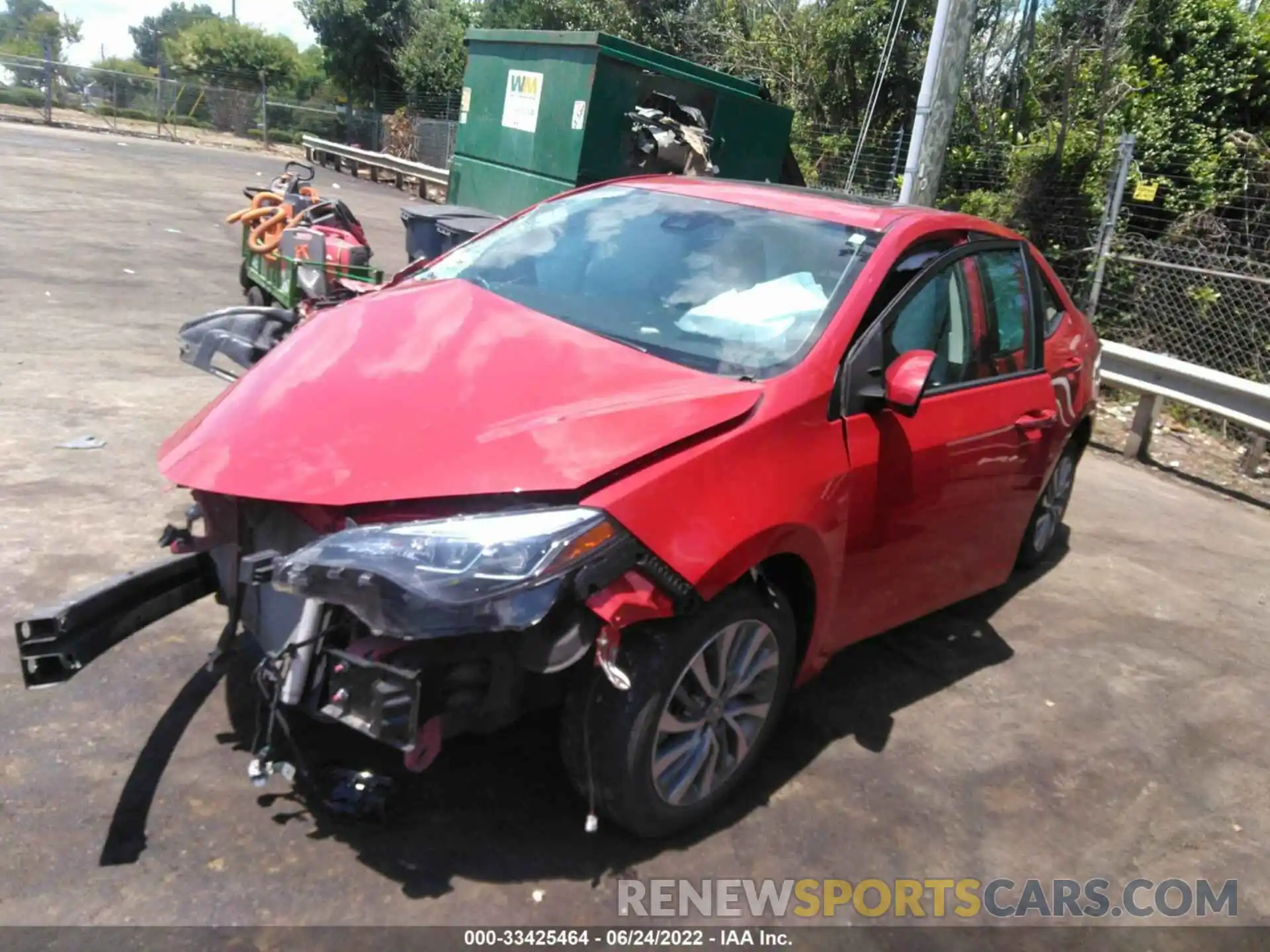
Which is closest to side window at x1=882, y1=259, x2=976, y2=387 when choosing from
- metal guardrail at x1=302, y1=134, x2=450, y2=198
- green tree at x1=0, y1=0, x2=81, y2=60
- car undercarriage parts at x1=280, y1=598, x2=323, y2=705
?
car undercarriage parts at x1=280, y1=598, x2=323, y2=705

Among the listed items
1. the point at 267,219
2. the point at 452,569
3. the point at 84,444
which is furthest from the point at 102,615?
the point at 267,219

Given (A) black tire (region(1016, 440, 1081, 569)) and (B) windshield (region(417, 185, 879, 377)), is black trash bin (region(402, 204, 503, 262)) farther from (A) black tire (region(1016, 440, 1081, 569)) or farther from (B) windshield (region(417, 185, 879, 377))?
(A) black tire (region(1016, 440, 1081, 569))

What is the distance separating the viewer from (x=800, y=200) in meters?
4.21

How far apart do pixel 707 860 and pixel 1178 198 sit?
1081cm

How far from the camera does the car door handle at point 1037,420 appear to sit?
14.4ft

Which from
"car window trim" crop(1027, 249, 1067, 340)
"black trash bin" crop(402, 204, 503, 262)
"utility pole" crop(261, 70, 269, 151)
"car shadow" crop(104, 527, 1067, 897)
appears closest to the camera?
"car shadow" crop(104, 527, 1067, 897)

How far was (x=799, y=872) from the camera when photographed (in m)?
3.17

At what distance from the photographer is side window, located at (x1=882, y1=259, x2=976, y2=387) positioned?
3.77 meters

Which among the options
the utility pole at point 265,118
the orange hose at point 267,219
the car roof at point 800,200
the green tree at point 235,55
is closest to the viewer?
the car roof at point 800,200

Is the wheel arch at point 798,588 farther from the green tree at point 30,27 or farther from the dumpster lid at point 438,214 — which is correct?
the green tree at point 30,27

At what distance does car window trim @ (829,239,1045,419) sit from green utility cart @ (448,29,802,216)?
621cm

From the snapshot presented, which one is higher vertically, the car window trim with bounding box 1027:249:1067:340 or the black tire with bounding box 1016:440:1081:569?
the car window trim with bounding box 1027:249:1067:340

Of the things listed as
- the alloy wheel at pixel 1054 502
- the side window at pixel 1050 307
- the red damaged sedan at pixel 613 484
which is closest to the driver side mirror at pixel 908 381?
the red damaged sedan at pixel 613 484

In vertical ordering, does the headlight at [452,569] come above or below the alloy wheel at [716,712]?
above
